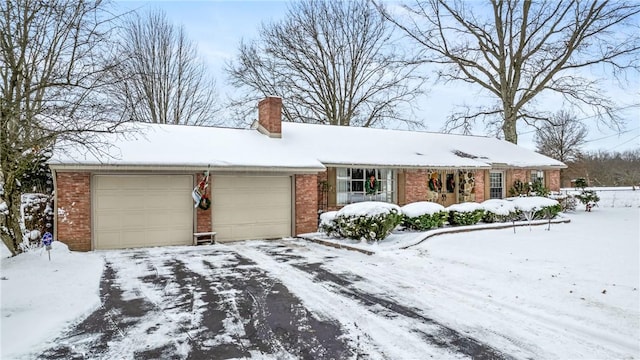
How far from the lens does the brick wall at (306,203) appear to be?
12680 mm

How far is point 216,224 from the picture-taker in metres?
11.5

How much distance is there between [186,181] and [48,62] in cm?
446

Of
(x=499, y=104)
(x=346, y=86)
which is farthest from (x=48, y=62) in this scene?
(x=499, y=104)

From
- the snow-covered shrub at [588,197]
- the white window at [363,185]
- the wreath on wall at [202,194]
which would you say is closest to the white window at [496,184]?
the snow-covered shrub at [588,197]

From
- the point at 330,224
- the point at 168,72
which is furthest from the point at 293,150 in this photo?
the point at 168,72

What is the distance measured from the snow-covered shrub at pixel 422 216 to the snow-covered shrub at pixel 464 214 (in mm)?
820

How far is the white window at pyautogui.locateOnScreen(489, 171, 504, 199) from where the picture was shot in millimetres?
18625

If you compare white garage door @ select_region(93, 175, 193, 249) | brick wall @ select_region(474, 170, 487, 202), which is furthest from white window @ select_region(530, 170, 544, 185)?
white garage door @ select_region(93, 175, 193, 249)

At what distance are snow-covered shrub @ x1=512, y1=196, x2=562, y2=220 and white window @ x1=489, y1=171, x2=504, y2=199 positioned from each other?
162 inches

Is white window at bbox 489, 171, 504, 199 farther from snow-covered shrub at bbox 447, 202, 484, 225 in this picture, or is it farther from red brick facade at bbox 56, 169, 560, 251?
snow-covered shrub at bbox 447, 202, 484, 225

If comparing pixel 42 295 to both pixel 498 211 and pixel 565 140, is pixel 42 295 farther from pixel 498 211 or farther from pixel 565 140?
pixel 565 140

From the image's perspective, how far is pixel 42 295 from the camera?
569 centimetres

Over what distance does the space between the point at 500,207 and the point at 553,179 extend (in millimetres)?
9881

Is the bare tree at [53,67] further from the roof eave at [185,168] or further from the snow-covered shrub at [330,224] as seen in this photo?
the snow-covered shrub at [330,224]
